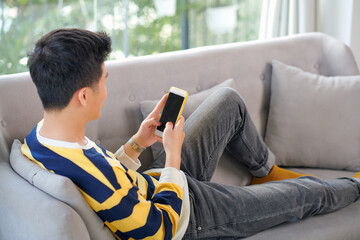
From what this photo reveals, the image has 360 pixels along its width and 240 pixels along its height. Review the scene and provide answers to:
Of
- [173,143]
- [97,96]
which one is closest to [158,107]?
[173,143]

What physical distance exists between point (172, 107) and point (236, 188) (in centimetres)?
35

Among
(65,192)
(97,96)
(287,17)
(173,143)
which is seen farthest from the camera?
(287,17)

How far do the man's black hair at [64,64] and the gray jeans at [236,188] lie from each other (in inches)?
20.1

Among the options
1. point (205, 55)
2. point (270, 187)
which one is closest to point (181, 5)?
point (205, 55)

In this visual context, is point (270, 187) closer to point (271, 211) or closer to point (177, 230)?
point (271, 211)

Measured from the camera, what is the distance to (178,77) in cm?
200

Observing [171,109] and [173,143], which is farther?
[171,109]

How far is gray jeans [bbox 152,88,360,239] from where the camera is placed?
150 centimetres

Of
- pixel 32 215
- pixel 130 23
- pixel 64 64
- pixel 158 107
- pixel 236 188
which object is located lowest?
pixel 236 188

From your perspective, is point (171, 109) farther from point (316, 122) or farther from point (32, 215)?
point (316, 122)

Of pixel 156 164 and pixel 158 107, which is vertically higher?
pixel 158 107

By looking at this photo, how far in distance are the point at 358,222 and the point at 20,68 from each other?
5.55 feet

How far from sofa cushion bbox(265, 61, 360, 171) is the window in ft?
3.01

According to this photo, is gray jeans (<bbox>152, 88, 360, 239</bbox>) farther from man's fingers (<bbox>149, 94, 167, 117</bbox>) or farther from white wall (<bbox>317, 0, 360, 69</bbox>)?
white wall (<bbox>317, 0, 360, 69</bbox>)
